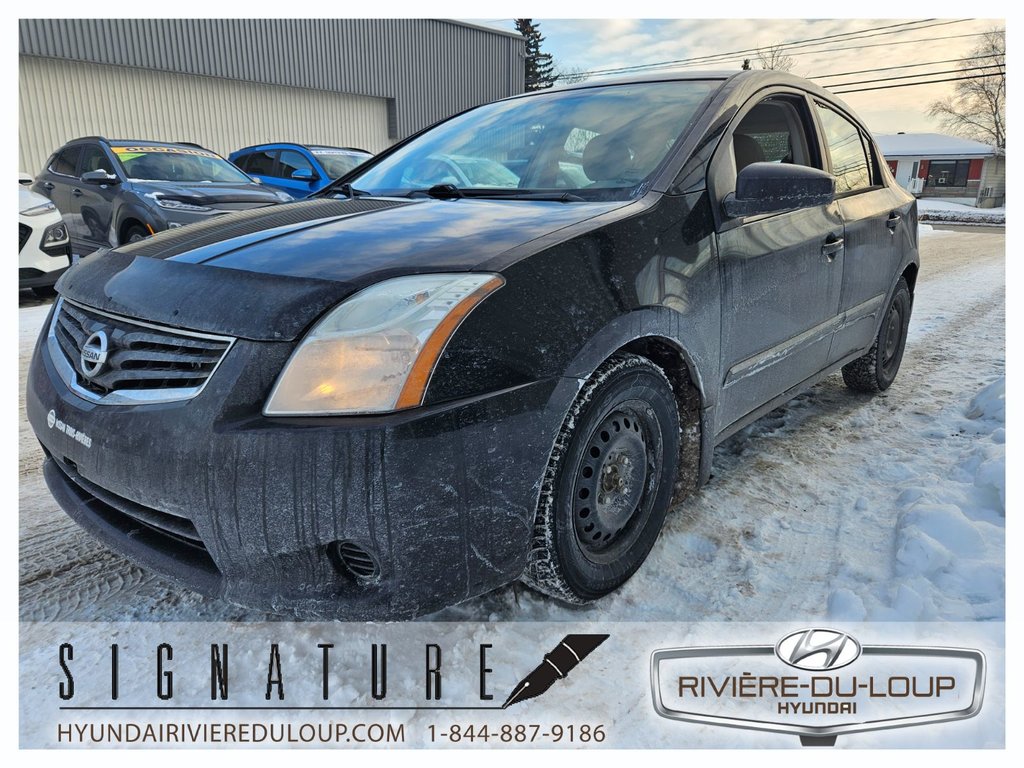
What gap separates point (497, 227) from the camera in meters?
2.00

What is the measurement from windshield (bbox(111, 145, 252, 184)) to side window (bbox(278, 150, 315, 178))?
119cm

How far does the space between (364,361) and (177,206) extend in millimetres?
6108

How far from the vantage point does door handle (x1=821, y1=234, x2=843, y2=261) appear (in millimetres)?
2967

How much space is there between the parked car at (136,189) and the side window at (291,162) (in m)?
1.18

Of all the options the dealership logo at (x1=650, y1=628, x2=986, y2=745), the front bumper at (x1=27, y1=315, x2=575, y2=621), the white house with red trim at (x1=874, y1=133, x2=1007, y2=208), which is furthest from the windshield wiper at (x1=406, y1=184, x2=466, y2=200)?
the white house with red trim at (x1=874, y1=133, x2=1007, y2=208)

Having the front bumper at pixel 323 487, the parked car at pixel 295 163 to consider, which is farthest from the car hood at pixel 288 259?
the parked car at pixel 295 163

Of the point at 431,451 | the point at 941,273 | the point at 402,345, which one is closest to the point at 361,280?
the point at 402,345

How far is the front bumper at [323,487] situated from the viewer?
1.51 meters

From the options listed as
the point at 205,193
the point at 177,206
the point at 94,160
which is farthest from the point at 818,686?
the point at 94,160

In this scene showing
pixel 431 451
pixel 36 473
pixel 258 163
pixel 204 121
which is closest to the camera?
pixel 431 451

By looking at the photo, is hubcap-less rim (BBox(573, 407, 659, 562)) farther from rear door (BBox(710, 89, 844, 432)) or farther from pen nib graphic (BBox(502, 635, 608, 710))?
rear door (BBox(710, 89, 844, 432))

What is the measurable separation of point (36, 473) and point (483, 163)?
2.26m

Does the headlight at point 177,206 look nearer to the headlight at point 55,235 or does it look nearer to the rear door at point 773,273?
the headlight at point 55,235

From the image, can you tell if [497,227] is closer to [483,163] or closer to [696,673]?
[483,163]
